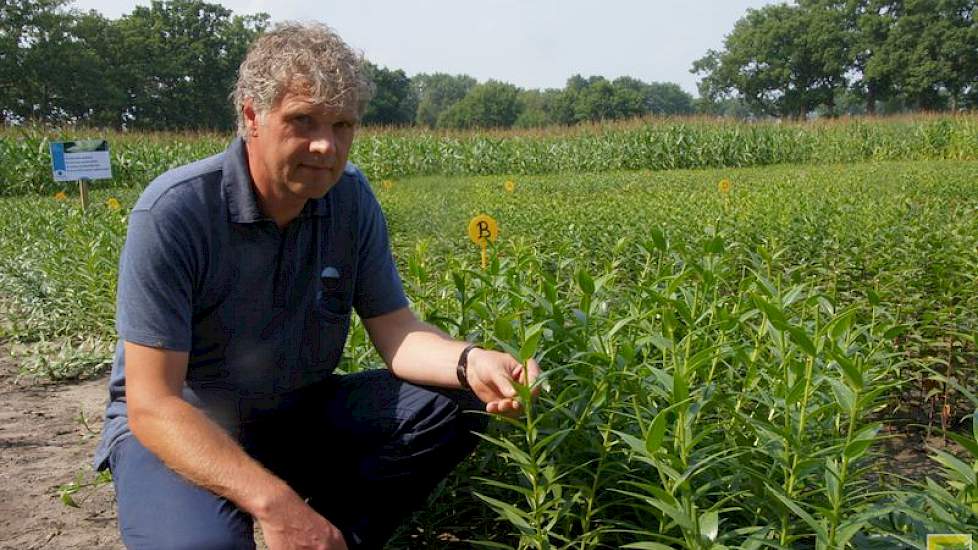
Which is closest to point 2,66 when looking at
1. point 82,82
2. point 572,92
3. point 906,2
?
point 82,82

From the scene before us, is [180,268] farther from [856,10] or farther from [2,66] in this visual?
[856,10]

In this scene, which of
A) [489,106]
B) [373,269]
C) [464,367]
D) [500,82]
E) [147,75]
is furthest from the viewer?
[500,82]

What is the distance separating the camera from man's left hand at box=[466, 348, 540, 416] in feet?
6.13

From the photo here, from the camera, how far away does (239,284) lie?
208cm

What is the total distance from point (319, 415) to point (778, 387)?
1.19 metres

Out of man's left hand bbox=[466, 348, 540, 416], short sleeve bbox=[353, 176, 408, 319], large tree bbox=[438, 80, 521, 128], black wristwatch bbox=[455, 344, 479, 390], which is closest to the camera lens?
man's left hand bbox=[466, 348, 540, 416]

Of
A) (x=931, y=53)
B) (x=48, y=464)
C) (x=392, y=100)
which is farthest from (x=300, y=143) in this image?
(x=931, y=53)

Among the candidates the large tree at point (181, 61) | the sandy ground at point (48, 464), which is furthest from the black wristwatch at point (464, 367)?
the large tree at point (181, 61)

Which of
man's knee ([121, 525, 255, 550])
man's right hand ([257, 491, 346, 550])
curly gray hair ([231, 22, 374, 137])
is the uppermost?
curly gray hair ([231, 22, 374, 137])

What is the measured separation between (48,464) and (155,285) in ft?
6.06

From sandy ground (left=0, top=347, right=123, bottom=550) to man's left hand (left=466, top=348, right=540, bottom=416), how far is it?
141 centimetres

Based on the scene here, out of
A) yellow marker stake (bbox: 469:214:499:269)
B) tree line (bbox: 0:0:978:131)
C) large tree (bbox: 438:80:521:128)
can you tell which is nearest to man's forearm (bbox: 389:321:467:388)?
yellow marker stake (bbox: 469:214:499:269)

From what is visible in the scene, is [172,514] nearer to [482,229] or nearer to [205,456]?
[205,456]

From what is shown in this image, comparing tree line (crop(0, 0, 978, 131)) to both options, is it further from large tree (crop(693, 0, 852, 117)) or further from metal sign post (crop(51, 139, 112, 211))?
metal sign post (crop(51, 139, 112, 211))
